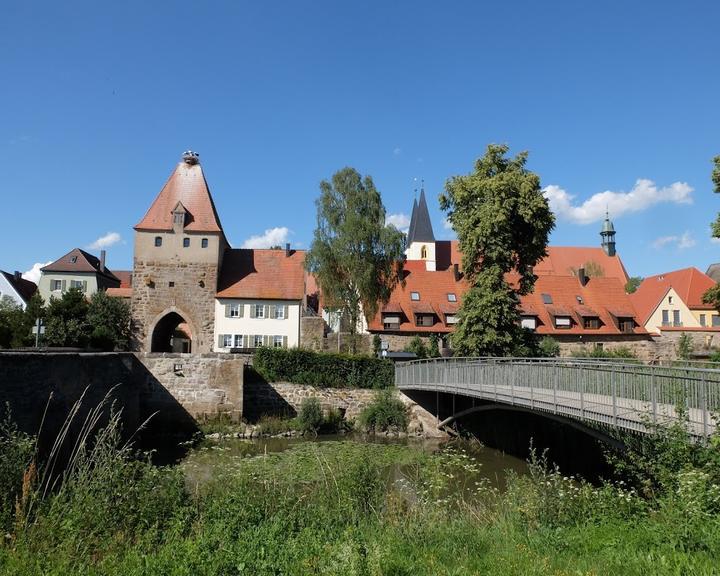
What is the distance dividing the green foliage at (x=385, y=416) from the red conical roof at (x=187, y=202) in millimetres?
15920

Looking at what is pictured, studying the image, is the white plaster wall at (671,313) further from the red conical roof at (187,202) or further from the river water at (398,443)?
the red conical roof at (187,202)

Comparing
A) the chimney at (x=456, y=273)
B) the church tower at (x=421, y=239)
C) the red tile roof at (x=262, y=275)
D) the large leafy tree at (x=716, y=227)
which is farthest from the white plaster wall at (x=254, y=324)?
the church tower at (x=421, y=239)

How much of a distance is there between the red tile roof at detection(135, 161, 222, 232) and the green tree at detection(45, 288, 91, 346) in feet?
20.3

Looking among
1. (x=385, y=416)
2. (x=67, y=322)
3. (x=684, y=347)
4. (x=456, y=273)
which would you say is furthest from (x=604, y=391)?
(x=456, y=273)

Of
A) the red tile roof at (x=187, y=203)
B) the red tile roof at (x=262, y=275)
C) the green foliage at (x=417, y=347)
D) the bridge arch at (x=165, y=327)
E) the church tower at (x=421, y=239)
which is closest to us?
the green foliage at (x=417, y=347)

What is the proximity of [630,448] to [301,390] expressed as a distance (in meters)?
20.3

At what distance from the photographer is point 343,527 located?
733 cm

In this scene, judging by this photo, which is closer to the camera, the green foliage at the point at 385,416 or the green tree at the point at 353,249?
the green foliage at the point at 385,416

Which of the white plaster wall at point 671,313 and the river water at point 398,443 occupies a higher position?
the white plaster wall at point 671,313

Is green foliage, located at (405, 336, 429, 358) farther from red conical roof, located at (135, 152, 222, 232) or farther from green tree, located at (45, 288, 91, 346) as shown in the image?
green tree, located at (45, 288, 91, 346)

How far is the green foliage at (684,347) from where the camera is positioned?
3691cm

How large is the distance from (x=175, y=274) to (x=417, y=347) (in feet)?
51.3

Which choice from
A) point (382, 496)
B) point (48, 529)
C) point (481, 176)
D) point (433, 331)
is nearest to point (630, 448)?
point (382, 496)

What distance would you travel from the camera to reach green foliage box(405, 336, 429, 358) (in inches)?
1332
